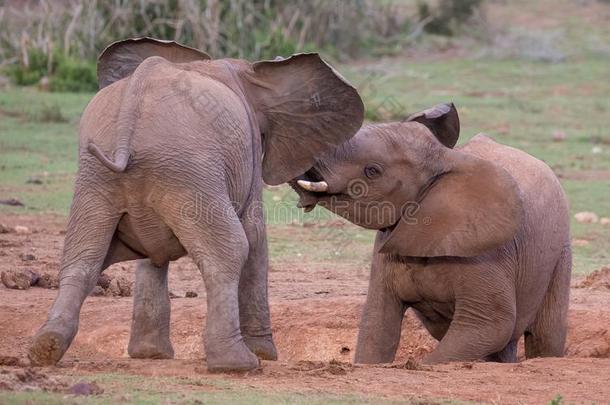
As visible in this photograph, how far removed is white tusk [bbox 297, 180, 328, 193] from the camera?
6387 millimetres

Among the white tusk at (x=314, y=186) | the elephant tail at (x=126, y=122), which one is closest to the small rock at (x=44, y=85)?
the white tusk at (x=314, y=186)

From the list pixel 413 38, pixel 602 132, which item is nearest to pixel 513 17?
pixel 413 38

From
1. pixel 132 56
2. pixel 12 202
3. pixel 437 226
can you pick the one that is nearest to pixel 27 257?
pixel 12 202

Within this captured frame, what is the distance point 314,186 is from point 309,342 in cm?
175

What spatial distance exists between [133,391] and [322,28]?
549 inches

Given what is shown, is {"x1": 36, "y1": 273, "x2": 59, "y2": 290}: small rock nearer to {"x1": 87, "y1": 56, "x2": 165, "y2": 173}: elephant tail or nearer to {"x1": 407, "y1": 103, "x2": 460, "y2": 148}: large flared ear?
{"x1": 407, "y1": 103, "x2": 460, "y2": 148}: large flared ear

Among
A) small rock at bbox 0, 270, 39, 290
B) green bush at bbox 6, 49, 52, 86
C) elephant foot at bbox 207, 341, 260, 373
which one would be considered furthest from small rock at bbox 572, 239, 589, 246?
green bush at bbox 6, 49, 52, 86

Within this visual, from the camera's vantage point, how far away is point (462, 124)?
15406 millimetres

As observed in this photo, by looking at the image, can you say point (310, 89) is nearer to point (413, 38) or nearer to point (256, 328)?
point (256, 328)

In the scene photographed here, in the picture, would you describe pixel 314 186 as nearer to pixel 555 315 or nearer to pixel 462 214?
pixel 462 214

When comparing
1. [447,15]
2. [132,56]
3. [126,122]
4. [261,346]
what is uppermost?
[447,15]

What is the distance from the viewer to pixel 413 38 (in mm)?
21156

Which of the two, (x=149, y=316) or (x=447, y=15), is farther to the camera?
(x=447, y=15)

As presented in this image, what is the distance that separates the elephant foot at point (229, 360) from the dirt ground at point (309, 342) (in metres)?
0.05
